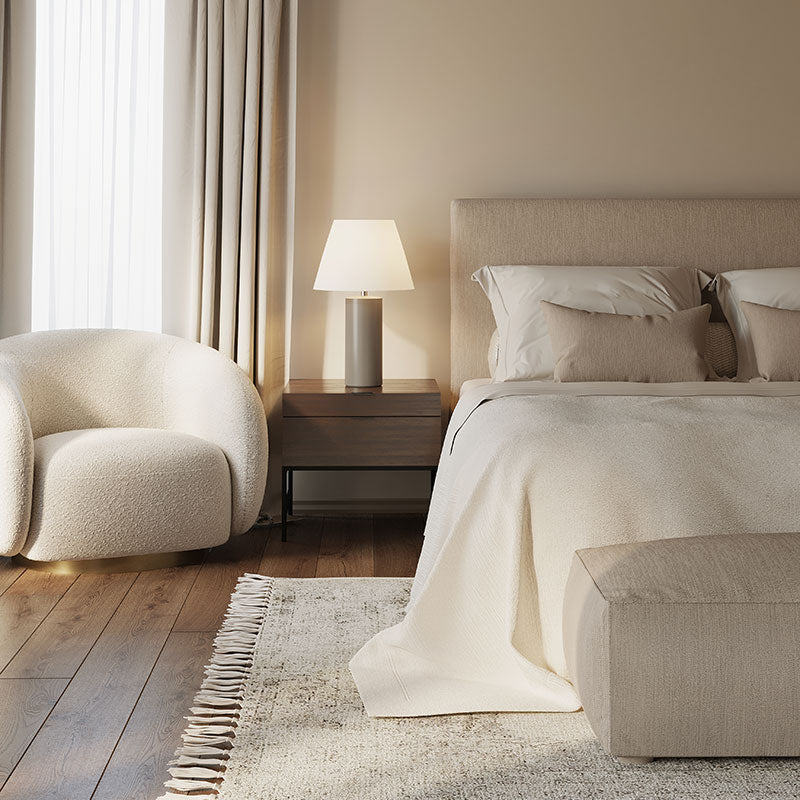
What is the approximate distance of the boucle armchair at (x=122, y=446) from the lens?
10.6 ft

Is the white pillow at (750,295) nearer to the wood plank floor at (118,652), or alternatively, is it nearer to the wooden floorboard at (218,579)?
the wood plank floor at (118,652)

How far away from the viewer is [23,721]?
7.13 feet

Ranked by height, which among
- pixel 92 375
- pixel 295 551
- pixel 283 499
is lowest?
pixel 295 551

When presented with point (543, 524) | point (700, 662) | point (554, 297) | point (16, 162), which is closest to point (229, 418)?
point (554, 297)

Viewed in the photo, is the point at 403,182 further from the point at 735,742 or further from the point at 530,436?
the point at 735,742

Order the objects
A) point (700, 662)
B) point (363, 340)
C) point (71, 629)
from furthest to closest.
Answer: point (363, 340), point (71, 629), point (700, 662)

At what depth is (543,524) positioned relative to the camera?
2266 mm

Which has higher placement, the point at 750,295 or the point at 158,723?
the point at 750,295

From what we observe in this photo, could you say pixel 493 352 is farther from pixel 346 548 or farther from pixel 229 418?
pixel 229 418

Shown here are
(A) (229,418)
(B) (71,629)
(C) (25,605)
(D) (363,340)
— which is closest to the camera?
(B) (71,629)

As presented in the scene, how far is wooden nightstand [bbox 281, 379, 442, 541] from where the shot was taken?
12.6 feet

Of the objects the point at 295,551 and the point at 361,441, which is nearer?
the point at 295,551

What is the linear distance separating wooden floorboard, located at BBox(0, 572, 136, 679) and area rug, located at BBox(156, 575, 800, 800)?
38 centimetres

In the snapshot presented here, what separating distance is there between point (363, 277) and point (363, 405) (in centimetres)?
48
